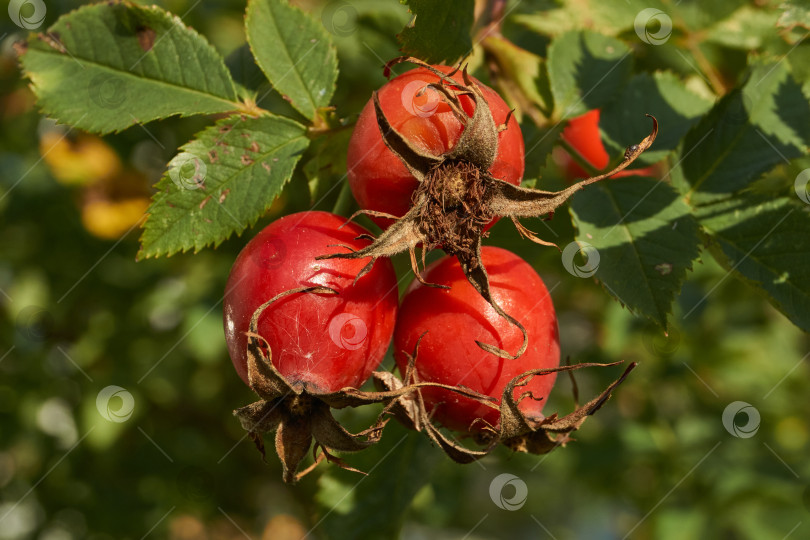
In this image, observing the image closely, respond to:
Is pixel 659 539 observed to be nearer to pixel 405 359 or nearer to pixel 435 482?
pixel 435 482

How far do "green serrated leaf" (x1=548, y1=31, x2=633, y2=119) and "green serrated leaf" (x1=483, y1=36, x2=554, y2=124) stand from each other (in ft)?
0.18

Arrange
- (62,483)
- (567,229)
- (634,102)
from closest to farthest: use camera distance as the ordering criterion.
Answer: (567,229), (634,102), (62,483)

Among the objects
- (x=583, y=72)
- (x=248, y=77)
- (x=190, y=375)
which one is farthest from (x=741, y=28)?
(x=190, y=375)

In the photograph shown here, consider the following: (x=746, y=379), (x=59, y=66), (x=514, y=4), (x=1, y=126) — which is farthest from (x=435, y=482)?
(x=1, y=126)

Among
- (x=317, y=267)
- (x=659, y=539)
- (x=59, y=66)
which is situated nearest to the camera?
(x=317, y=267)

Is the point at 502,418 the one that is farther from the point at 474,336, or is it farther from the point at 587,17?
the point at 587,17

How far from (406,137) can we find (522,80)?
0.86 metres

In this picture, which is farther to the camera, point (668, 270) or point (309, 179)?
point (309, 179)

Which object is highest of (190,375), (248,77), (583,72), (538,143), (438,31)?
(438,31)

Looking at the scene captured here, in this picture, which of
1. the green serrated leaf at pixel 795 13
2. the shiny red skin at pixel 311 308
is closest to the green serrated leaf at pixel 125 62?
the shiny red skin at pixel 311 308

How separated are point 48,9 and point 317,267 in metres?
2.01

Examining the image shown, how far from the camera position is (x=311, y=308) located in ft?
4.41

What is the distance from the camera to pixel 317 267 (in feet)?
4.47

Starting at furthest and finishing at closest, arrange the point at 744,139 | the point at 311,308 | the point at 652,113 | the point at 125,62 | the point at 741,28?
the point at 741,28, the point at 652,113, the point at 744,139, the point at 125,62, the point at 311,308
